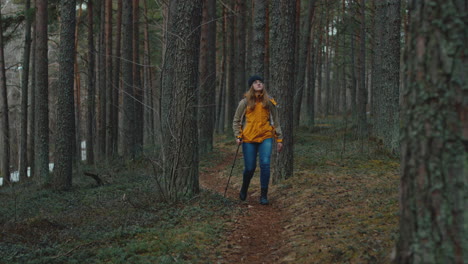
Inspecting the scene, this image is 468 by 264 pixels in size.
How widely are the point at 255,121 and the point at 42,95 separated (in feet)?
24.7

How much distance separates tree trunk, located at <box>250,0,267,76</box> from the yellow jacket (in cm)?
663

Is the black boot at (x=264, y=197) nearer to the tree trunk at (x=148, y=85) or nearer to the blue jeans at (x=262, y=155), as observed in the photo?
the blue jeans at (x=262, y=155)

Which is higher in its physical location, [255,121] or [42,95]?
[42,95]

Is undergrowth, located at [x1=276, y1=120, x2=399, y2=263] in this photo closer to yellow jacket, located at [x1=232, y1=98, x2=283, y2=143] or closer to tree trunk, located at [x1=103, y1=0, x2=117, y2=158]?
yellow jacket, located at [x1=232, y1=98, x2=283, y2=143]

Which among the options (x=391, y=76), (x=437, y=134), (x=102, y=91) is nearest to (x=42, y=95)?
(x=102, y=91)

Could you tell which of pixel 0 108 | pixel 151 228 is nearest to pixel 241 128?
pixel 151 228

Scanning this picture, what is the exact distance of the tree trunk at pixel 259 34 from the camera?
1350 centimetres

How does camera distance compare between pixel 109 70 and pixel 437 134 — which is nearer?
pixel 437 134

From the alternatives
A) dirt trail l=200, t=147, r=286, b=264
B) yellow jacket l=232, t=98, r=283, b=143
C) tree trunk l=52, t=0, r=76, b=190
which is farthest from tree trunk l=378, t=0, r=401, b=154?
tree trunk l=52, t=0, r=76, b=190

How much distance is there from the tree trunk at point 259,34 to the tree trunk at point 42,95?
6.42m

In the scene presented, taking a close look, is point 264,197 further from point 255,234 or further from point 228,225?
point 255,234

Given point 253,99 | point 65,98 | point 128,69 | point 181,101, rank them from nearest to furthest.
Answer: point 181,101, point 253,99, point 65,98, point 128,69

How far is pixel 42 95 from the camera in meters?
12.2

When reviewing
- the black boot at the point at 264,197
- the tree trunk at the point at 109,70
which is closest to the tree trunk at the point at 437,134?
the black boot at the point at 264,197
